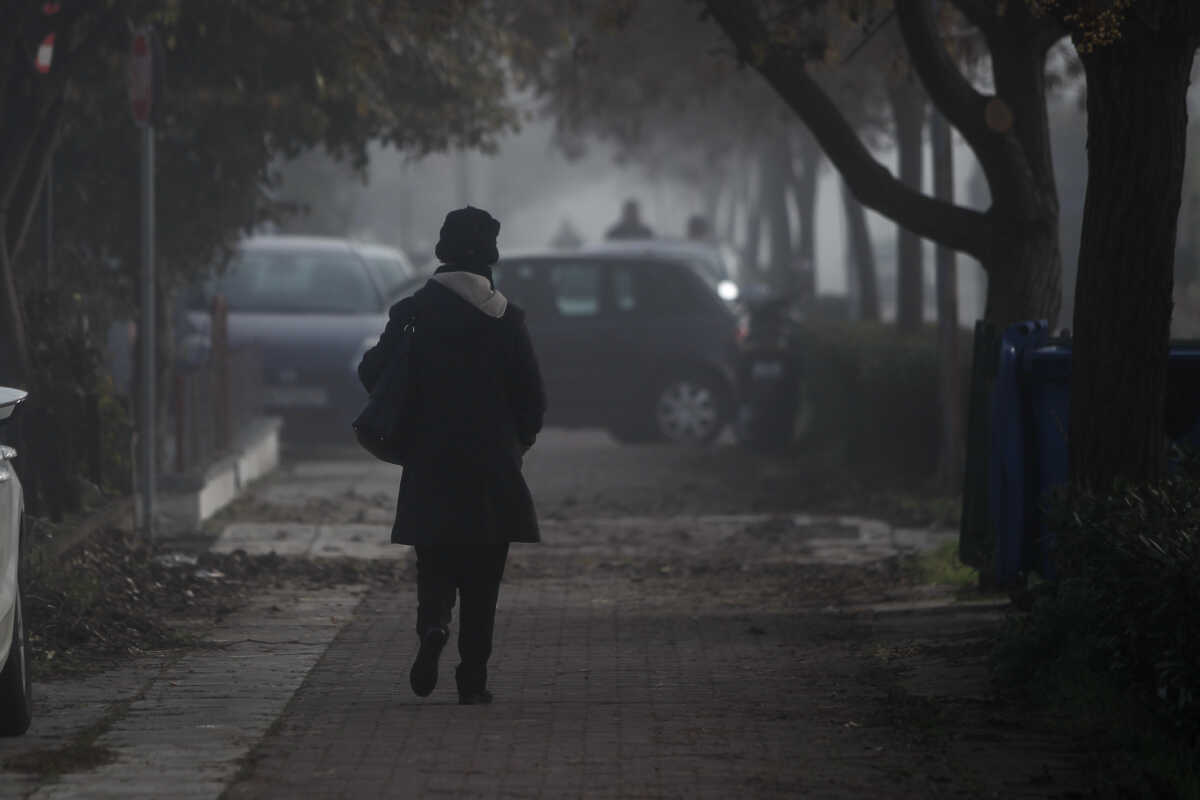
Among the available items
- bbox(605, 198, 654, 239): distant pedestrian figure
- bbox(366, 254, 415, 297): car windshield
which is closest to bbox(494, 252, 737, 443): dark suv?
→ bbox(366, 254, 415, 297): car windshield

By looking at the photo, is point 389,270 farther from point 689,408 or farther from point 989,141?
point 989,141

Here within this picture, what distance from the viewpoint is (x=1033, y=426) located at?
29.3ft

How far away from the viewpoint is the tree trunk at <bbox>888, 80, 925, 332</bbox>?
19656 mm

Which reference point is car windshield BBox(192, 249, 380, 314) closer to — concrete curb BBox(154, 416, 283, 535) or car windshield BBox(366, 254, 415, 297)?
car windshield BBox(366, 254, 415, 297)

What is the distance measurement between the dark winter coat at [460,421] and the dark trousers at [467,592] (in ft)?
0.38

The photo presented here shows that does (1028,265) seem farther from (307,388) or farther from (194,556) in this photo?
(307,388)

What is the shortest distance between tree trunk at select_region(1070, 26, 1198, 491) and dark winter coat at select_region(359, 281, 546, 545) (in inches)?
77.6

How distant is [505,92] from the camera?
1634 cm

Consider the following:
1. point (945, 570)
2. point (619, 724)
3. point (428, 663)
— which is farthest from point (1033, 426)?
point (428, 663)

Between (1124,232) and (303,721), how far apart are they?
3.17 m

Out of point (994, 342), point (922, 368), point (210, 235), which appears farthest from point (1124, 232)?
point (210, 235)

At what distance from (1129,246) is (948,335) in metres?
6.47

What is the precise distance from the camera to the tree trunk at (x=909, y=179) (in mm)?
19656

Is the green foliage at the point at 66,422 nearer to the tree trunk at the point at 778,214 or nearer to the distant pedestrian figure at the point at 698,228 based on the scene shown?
the distant pedestrian figure at the point at 698,228
